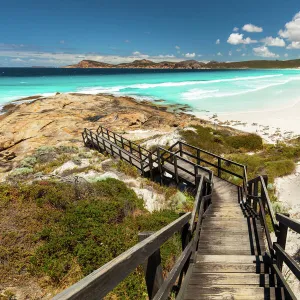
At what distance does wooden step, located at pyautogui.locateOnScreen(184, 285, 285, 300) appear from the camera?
325 cm

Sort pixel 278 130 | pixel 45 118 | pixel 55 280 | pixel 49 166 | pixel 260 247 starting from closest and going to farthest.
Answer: pixel 55 280 < pixel 260 247 < pixel 49 166 < pixel 278 130 < pixel 45 118

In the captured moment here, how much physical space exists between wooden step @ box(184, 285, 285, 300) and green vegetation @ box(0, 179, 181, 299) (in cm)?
108

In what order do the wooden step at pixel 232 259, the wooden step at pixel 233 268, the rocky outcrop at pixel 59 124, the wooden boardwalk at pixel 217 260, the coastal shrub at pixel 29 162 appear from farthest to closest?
1. the rocky outcrop at pixel 59 124
2. the coastal shrub at pixel 29 162
3. the wooden step at pixel 232 259
4. the wooden step at pixel 233 268
5. the wooden boardwalk at pixel 217 260

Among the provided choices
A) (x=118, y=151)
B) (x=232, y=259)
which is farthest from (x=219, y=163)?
(x=118, y=151)

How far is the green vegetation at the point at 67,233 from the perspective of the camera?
14.3ft

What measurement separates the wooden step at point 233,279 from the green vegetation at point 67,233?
3.42 feet

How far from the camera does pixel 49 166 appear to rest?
13.2m

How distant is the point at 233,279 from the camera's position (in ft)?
12.0

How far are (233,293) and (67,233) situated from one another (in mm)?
3537

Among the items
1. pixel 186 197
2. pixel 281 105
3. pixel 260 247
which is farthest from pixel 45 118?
pixel 281 105

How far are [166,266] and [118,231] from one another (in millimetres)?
1343

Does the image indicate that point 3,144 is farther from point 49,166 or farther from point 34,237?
point 34,237

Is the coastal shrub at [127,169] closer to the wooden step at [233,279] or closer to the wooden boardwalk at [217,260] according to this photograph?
the wooden boardwalk at [217,260]

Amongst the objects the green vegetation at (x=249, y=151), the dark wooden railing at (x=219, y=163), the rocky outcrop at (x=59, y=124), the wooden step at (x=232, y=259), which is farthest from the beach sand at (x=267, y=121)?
the wooden step at (x=232, y=259)
